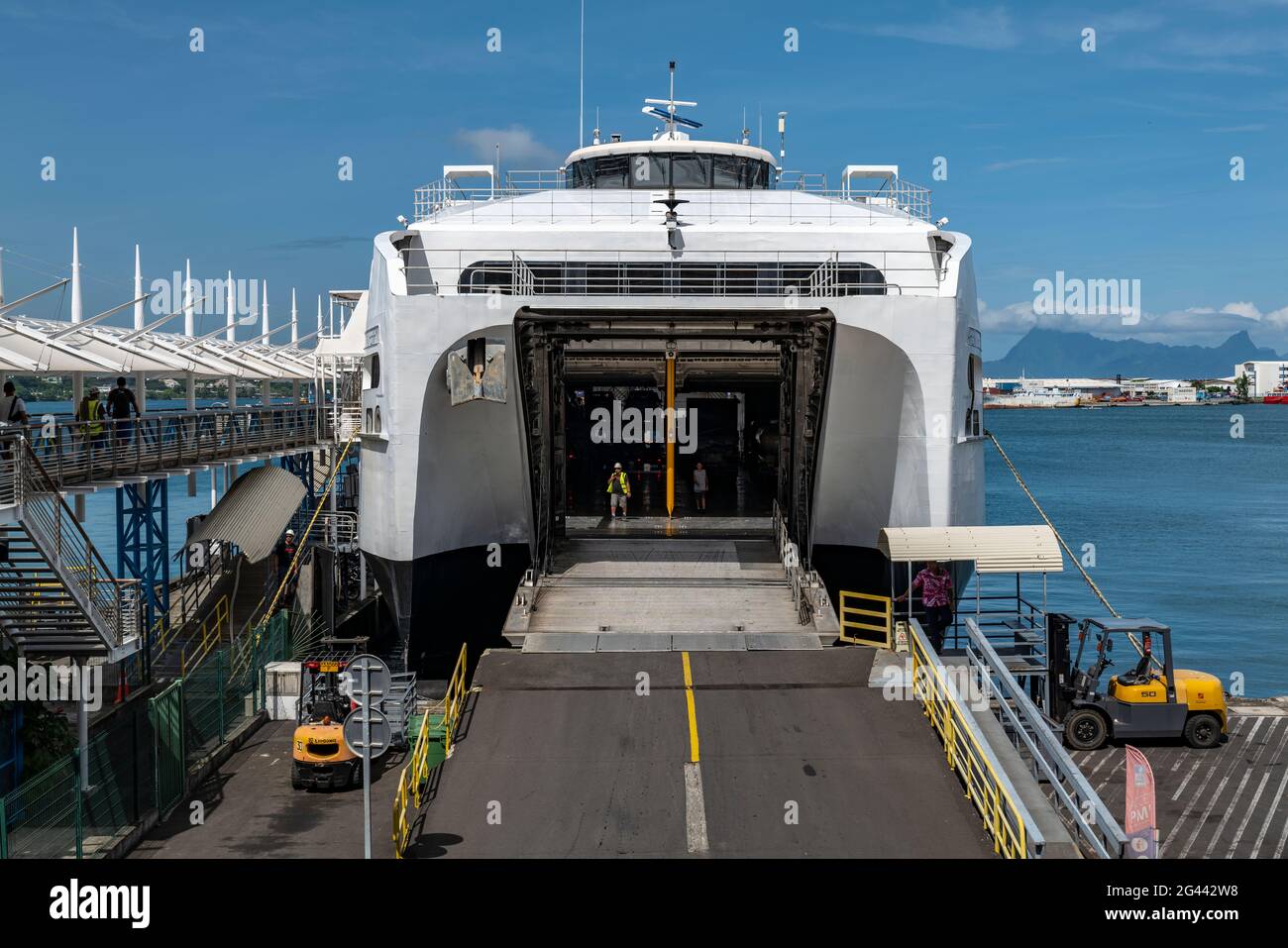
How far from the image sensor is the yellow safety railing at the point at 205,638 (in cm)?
2001

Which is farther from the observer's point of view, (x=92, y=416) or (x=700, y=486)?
(x=700, y=486)

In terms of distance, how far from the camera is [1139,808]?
421 inches

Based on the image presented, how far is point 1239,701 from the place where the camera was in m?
19.4

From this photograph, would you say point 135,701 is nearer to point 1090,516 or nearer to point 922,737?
point 922,737

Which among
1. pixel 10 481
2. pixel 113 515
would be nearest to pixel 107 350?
pixel 10 481

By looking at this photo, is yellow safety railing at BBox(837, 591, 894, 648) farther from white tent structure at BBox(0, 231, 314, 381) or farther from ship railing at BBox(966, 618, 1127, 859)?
white tent structure at BBox(0, 231, 314, 381)

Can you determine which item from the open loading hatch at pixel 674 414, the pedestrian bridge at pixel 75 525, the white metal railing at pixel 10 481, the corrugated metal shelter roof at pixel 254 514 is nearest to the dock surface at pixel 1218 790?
the open loading hatch at pixel 674 414

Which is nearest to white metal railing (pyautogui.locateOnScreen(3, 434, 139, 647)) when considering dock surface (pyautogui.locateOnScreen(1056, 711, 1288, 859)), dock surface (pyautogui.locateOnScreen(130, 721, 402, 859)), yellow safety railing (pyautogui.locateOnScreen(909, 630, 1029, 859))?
dock surface (pyautogui.locateOnScreen(130, 721, 402, 859))

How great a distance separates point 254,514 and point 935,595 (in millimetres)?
14985

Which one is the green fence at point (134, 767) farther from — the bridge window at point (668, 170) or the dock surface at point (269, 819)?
the bridge window at point (668, 170)

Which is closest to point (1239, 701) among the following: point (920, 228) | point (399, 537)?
point (920, 228)

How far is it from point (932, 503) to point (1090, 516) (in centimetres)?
4754

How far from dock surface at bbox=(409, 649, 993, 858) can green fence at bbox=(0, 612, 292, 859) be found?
328cm

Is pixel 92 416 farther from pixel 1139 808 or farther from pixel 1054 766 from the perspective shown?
pixel 1139 808
